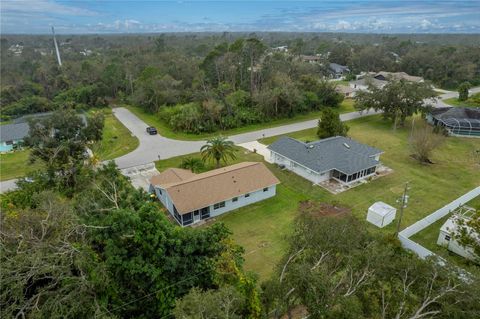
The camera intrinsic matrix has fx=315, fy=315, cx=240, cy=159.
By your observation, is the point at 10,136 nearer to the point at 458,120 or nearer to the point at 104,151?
the point at 104,151

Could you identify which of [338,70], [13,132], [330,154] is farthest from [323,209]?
[338,70]

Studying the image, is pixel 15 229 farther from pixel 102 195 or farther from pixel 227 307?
pixel 227 307

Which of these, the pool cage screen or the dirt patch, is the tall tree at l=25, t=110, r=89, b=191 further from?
the pool cage screen

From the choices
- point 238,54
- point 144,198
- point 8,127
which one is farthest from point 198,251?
point 238,54

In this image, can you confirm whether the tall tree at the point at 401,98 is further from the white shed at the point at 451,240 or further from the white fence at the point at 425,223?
the white shed at the point at 451,240

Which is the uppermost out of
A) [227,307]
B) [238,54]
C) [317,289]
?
[238,54]

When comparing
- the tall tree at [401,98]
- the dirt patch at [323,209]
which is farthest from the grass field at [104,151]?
the tall tree at [401,98]

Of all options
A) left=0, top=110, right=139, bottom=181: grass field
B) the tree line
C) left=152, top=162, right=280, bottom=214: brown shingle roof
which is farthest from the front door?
left=0, top=110, right=139, bottom=181: grass field
